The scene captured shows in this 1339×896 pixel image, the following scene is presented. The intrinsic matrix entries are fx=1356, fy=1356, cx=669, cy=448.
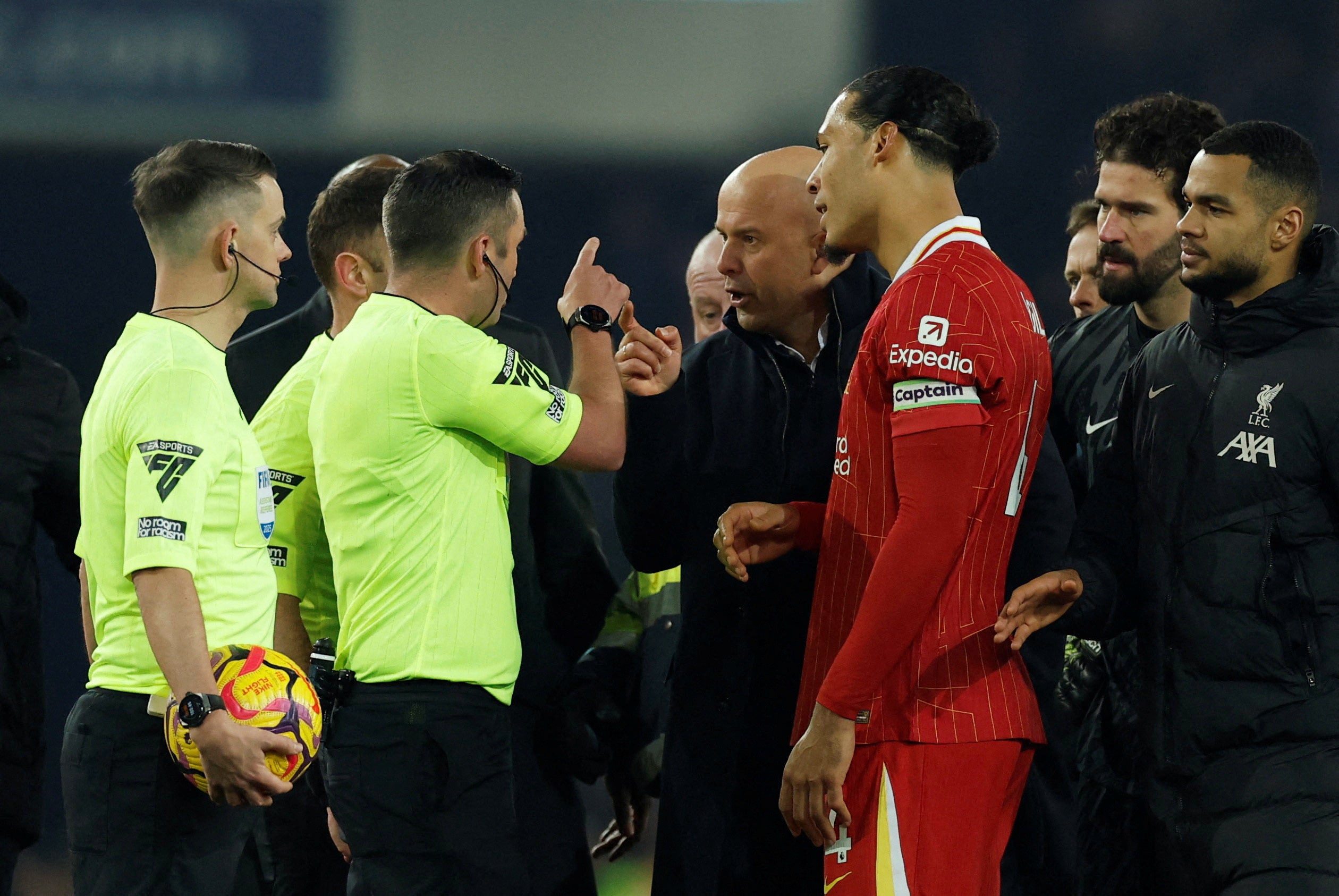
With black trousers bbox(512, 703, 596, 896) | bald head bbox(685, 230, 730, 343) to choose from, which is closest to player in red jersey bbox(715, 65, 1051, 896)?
black trousers bbox(512, 703, 596, 896)

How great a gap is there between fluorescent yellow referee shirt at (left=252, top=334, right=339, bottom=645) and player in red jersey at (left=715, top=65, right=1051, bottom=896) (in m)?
1.08

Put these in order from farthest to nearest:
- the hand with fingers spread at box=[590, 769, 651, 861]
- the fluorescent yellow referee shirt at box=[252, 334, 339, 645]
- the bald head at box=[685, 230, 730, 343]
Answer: the bald head at box=[685, 230, 730, 343], the hand with fingers spread at box=[590, 769, 651, 861], the fluorescent yellow referee shirt at box=[252, 334, 339, 645]

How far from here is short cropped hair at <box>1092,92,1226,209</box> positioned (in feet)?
10.2

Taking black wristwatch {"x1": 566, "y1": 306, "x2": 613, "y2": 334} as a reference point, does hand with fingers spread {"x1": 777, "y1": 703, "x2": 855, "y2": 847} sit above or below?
below

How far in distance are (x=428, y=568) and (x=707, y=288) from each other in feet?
6.06

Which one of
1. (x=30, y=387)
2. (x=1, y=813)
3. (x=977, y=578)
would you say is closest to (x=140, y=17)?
(x=30, y=387)

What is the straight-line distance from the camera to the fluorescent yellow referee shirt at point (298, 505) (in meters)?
2.67

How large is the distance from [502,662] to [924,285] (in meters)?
0.95

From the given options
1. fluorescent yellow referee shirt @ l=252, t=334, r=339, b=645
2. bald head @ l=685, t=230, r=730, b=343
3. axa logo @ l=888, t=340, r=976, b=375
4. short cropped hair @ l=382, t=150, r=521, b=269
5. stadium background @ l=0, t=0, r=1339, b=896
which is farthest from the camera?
stadium background @ l=0, t=0, r=1339, b=896

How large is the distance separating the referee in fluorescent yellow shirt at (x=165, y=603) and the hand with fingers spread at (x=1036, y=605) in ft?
A: 3.79

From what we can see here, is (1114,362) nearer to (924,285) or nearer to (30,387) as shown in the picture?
(924,285)

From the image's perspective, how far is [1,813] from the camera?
10.2ft

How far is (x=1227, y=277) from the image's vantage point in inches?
91.0

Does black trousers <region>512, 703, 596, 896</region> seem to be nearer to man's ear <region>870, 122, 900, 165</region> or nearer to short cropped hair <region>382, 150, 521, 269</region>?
short cropped hair <region>382, 150, 521, 269</region>
